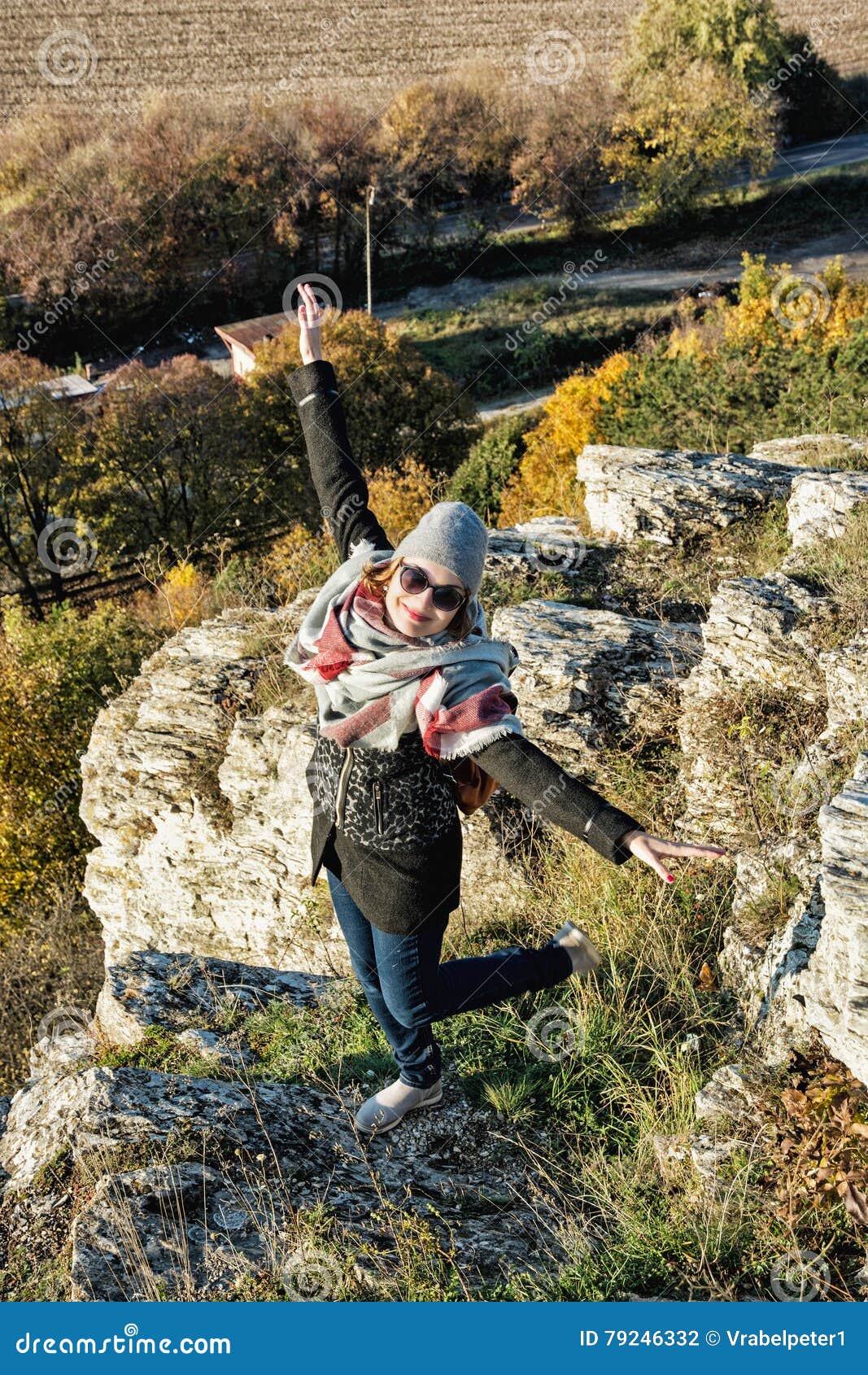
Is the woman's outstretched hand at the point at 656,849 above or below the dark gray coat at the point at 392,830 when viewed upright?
above

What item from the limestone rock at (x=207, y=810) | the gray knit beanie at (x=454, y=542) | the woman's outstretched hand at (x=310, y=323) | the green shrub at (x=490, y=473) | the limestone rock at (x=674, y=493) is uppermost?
the woman's outstretched hand at (x=310, y=323)

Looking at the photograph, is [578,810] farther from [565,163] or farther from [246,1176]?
[565,163]

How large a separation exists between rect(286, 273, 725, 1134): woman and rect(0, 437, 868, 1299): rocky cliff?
0.43 metres

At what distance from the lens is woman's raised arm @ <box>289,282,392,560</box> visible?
339 centimetres

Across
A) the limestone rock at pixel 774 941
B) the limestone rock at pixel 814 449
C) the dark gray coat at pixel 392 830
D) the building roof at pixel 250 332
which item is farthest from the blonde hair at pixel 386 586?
the building roof at pixel 250 332

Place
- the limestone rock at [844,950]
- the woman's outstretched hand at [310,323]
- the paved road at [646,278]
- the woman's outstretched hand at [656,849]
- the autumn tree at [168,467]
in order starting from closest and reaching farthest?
the woman's outstretched hand at [656,849], the limestone rock at [844,950], the woman's outstretched hand at [310,323], the autumn tree at [168,467], the paved road at [646,278]

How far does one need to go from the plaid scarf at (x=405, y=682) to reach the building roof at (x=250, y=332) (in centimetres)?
3341

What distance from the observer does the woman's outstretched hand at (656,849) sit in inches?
97.2

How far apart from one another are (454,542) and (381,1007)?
1.56 metres

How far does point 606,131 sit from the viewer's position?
46531mm

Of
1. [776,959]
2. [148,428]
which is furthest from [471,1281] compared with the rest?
[148,428]

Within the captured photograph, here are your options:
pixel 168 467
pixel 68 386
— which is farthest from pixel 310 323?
pixel 68 386

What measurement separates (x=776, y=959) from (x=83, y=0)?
66.8 meters

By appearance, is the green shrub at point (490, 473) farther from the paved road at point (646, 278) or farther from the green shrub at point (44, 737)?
the paved road at point (646, 278)
